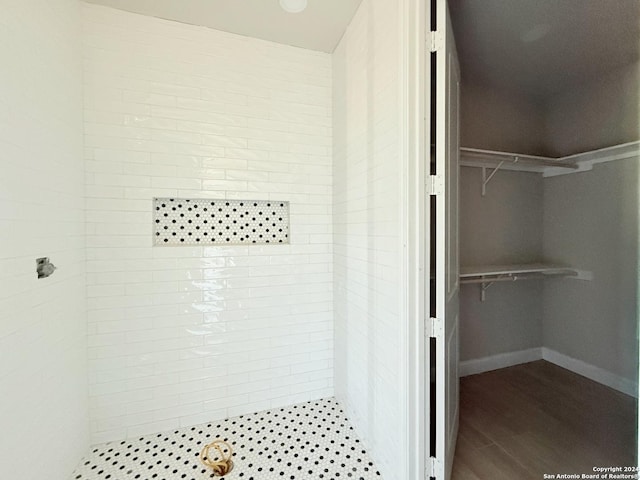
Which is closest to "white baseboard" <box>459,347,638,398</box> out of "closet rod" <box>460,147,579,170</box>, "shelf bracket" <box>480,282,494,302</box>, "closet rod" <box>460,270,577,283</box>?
"shelf bracket" <box>480,282,494,302</box>

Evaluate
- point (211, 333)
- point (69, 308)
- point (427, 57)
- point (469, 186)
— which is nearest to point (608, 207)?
point (469, 186)

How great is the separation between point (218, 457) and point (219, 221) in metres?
1.45

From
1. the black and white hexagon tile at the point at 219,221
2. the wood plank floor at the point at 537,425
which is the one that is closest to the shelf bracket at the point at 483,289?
the wood plank floor at the point at 537,425

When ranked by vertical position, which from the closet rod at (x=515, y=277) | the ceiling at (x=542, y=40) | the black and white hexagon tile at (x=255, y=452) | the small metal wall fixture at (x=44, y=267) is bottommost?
the black and white hexagon tile at (x=255, y=452)

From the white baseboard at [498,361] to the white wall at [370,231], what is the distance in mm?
1279

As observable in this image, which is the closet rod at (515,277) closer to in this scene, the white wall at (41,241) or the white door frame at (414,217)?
the white door frame at (414,217)

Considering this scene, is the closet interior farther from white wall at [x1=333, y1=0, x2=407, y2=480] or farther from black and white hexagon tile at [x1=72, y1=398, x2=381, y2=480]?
black and white hexagon tile at [x1=72, y1=398, x2=381, y2=480]

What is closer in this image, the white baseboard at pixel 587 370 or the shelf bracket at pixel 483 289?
the white baseboard at pixel 587 370

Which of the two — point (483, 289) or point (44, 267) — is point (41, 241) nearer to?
point (44, 267)

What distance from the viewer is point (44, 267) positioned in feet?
3.99

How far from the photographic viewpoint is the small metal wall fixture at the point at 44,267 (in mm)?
1192

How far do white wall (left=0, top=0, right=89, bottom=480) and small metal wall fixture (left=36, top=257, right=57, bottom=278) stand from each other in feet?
0.09

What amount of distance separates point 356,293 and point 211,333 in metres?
1.05

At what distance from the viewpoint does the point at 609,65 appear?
73.0 inches
